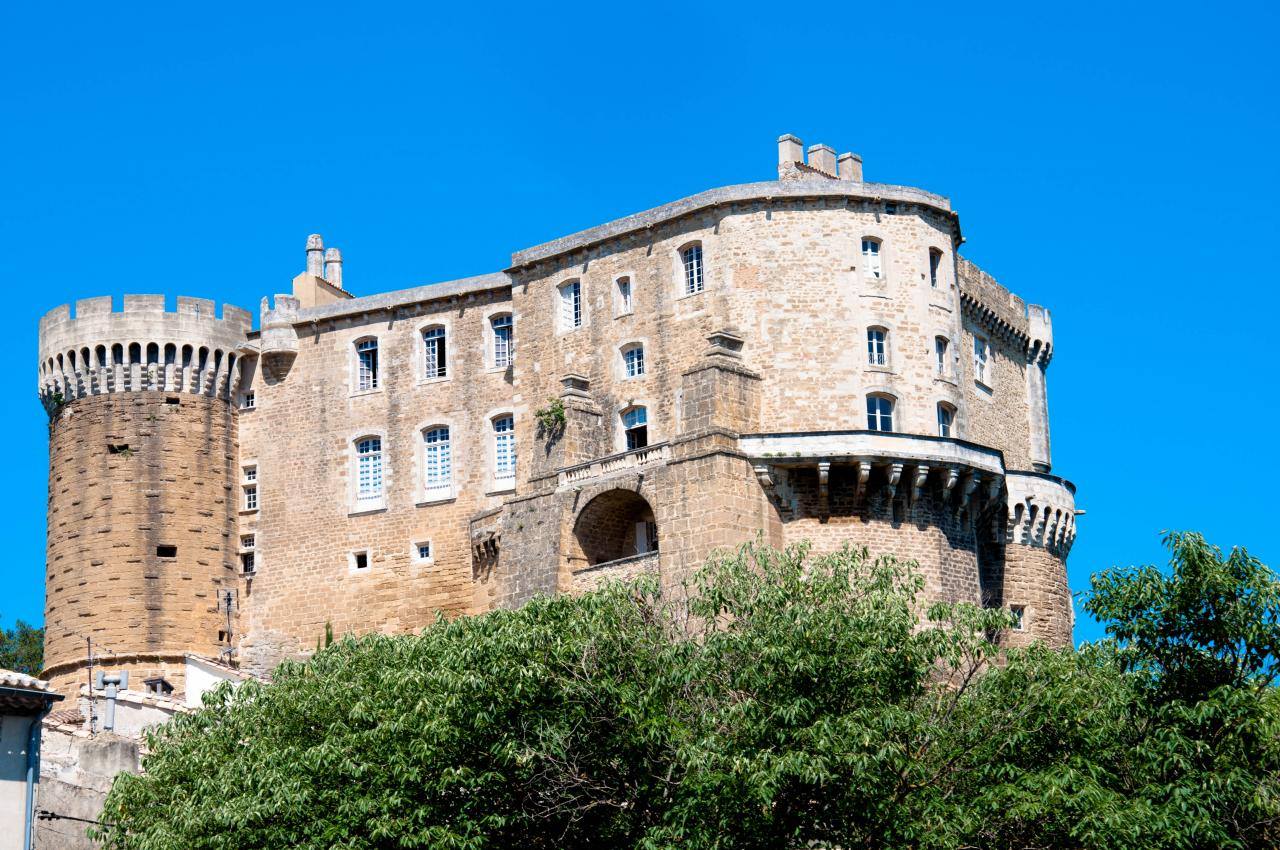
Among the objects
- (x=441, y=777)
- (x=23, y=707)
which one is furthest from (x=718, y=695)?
(x=23, y=707)

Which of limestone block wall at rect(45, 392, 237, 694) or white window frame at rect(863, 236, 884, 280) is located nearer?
white window frame at rect(863, 236, 884, 280)

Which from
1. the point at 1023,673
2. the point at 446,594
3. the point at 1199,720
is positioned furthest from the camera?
the point at 446,594

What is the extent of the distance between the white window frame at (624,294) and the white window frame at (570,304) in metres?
1.37

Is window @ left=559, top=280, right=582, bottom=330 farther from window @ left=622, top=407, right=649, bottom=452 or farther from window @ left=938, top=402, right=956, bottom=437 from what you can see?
window @ left=938, top=402, right=956, bottom=437

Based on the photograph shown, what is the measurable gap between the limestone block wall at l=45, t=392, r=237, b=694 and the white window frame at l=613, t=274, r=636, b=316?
44.1ft

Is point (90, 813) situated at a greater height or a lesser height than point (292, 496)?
lesser

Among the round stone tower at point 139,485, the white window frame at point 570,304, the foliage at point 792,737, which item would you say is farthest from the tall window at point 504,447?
the foliage at point 792,737

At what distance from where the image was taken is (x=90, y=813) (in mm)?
42531

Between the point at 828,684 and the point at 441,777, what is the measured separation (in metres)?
6.57

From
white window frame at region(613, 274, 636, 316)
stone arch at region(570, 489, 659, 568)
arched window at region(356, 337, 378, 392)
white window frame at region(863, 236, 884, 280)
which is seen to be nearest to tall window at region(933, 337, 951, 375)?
white window frame at region(863, 236, 884, 280)

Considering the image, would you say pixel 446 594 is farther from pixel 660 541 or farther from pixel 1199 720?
pixel 1199 720

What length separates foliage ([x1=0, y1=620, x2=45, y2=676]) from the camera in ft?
258

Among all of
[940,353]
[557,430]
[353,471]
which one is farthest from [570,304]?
[940,353]

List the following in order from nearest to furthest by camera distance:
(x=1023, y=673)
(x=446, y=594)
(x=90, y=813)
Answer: (x=1023, y=673) < (x=90, y=813) < (x=446, y=594)
